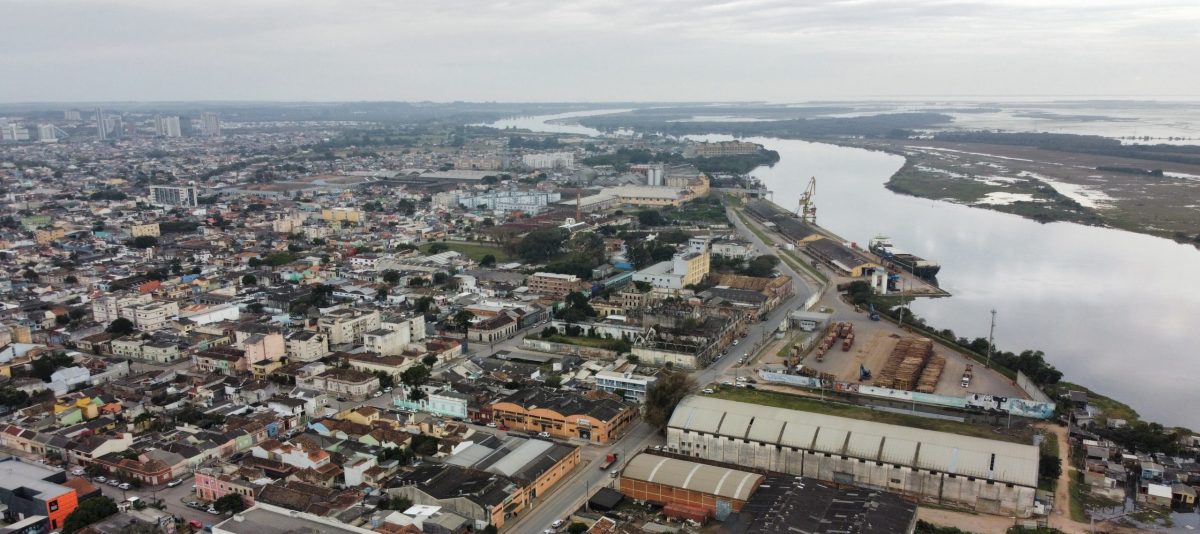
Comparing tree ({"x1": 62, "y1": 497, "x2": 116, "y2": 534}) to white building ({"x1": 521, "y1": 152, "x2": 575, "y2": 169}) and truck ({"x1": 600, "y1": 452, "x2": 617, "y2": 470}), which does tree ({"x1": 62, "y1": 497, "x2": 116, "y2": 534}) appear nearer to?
Result: truck ({"x1": 600, "y1": 452, "x2": 617, "y2": 470})

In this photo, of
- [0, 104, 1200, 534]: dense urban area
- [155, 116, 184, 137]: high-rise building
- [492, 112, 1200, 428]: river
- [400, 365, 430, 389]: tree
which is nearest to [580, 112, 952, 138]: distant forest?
[155, 116, 184, 137]: high-rise building

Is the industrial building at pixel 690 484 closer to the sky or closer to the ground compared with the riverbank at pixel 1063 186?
closer to the ground

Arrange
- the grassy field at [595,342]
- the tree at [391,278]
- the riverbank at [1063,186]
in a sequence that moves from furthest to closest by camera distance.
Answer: the riverbank at [1063,186] → the tree at [391,278] → the grassy field at [595,342]

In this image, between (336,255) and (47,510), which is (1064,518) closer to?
(47,510)

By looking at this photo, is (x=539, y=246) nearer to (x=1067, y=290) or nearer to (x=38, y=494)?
(x=1067, y=290)

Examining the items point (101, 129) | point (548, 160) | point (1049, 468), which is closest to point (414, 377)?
point (1049, 468)

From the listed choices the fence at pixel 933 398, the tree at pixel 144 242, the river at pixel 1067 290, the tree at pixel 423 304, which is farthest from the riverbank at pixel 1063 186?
the tree at pixel 144 242

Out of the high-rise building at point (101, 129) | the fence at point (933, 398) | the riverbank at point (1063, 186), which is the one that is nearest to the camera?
the fence at point (933, 398)

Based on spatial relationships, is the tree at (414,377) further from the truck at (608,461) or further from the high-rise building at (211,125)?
the high-rise building at (211,125)
